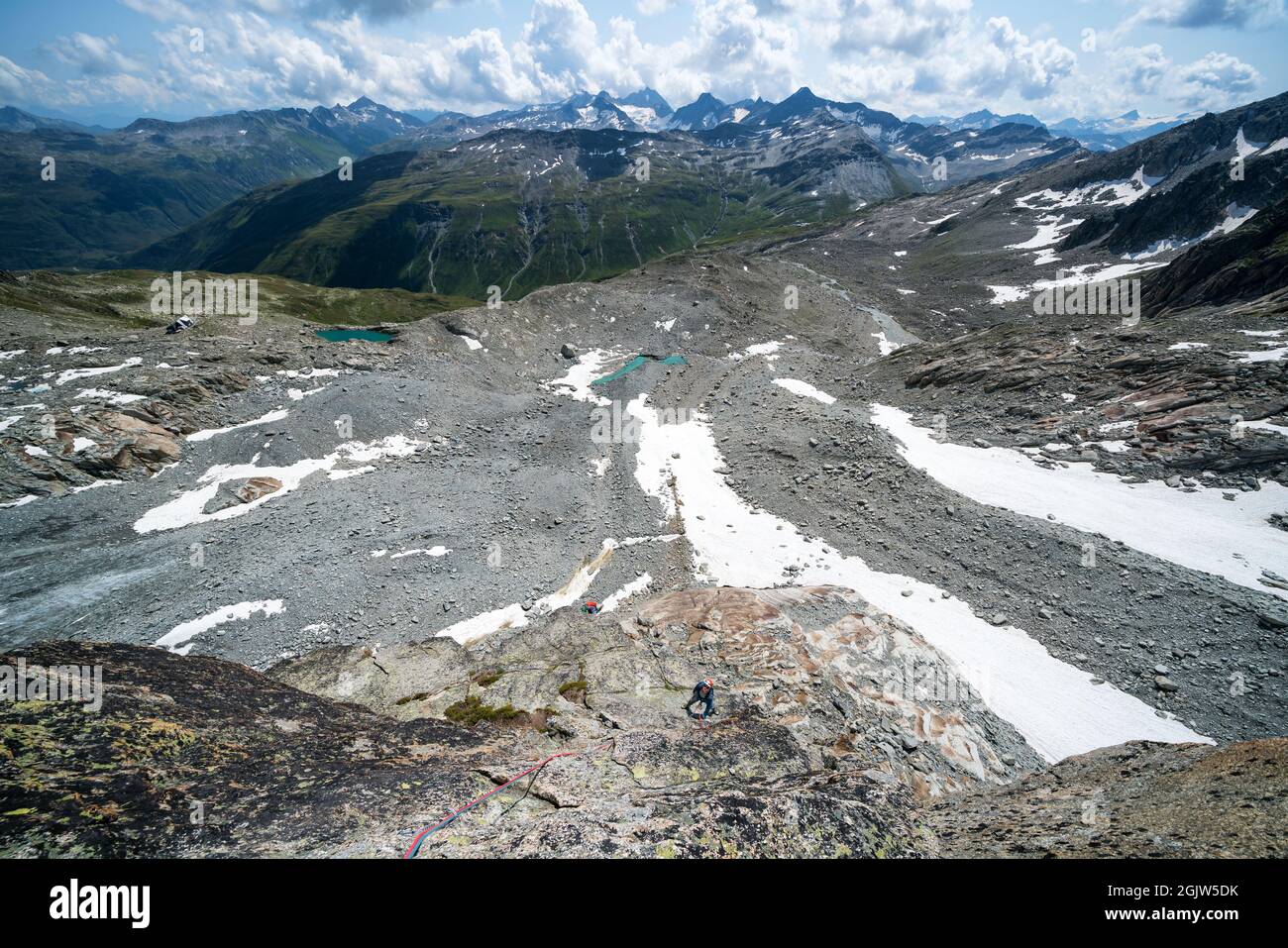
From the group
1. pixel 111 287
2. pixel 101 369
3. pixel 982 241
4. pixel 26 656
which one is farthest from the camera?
pixel 982 241

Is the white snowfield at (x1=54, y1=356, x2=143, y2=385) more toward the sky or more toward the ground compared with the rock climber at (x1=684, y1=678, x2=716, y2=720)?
more toward the sky

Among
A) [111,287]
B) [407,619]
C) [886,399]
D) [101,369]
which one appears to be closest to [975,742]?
[407,619]

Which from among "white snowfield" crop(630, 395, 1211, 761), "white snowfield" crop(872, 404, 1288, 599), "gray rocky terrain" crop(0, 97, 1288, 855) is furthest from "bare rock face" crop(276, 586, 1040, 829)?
"white snowfield" crop(872, 404, 1288, 599)

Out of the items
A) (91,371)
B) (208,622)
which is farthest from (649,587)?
(91,371)

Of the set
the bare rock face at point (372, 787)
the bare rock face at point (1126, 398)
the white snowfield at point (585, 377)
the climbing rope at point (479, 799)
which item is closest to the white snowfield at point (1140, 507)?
the bare rock face at point (1126, 398)

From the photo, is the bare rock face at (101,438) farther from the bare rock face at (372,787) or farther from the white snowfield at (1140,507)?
the white snowfield at (1140,507)

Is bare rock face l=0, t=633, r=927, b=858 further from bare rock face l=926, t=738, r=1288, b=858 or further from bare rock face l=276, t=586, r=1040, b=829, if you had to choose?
bare rock face l=926, t=738, r=1288, b=858
